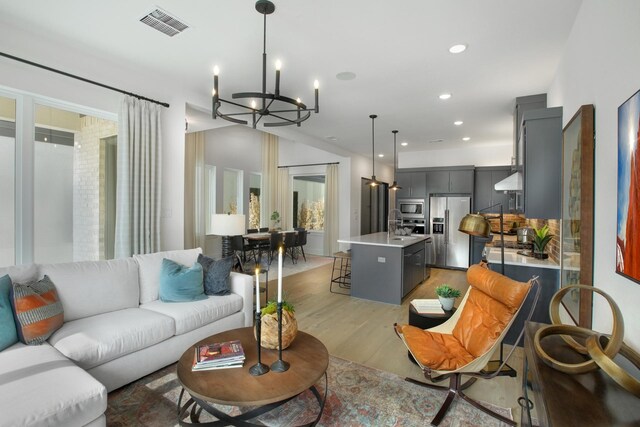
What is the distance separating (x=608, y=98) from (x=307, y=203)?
7.78 metres

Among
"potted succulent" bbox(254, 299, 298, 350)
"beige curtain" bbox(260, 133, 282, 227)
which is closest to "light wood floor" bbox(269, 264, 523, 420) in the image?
"potted succulent" bbox(254, 299, 298, 350)

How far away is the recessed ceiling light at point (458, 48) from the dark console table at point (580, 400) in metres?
2.71

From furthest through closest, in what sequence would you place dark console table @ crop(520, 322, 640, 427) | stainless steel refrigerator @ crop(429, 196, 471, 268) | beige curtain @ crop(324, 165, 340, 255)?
1. beige curtain @ crop(324, 165, 340, 255)
2. stainless steel refrigerator @ crop(429, 196, 471, 268)
3. dark console table @ crop(520, 322, 640, 427)

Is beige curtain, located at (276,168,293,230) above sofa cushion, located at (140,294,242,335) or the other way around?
above

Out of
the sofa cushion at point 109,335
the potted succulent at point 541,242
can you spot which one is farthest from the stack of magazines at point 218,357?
the potted succulent at point 541,242

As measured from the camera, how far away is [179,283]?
9.82ft

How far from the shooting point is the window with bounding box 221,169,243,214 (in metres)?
7.89

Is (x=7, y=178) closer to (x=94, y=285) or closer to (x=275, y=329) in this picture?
(x=94, y=285)

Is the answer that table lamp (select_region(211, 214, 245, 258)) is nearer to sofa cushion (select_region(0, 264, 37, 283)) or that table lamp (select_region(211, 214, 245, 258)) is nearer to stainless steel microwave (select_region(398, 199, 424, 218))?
sofa cushion (select_region(0, 264, 37, 283))

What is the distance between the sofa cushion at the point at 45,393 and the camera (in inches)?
57.4

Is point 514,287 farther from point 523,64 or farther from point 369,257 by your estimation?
point 369,257

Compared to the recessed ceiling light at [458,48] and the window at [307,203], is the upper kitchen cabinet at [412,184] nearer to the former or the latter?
the window at [307,203]

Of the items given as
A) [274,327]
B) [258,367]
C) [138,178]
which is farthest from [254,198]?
[258,367]

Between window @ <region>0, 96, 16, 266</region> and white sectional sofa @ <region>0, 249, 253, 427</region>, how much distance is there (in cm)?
69
